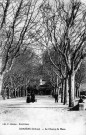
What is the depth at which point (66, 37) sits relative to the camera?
76.9ft

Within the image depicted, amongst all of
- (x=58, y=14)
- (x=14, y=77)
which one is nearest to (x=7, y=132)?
(x=58, y=14)

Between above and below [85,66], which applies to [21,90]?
below

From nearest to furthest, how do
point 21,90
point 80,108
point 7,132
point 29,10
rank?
1. point 7,132
2. point 29,10
3. point 80,108
4. point 21,90

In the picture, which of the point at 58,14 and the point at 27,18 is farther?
the point at 58,14

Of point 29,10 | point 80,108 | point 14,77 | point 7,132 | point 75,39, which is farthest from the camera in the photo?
point 14,77

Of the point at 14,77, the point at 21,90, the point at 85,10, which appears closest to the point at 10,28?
the point at 85,10

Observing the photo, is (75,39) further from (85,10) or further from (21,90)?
(21,90)

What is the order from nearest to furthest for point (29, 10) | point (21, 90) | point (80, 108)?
point (29, 10), point (80, 108), point (21, 90)

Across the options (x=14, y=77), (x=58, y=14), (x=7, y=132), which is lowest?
(x=7, y=132)

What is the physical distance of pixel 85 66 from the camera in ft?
198

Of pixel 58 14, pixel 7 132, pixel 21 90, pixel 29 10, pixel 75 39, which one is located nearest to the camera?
pixel 7 132

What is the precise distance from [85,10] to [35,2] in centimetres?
795

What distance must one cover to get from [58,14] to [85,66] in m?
38.7

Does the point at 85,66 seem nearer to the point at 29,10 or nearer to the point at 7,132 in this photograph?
the point at 29,10
